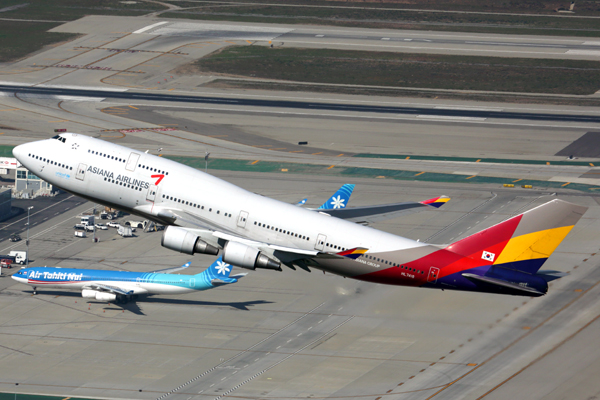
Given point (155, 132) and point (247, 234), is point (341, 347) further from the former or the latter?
point (155, 132)

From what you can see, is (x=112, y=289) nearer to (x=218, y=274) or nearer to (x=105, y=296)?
(x=105, y=296)

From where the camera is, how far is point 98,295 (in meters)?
104

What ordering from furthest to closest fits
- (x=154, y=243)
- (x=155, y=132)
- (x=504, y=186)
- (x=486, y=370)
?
(x=155, y=132)
(x=504, y=186)
(x=154, y=243)
(x=486, y=370)

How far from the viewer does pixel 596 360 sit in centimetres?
9338

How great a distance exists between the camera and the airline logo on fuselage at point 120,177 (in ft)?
275

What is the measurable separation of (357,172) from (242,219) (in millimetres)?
70693

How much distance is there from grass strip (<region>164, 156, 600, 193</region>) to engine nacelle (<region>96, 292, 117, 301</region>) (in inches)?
1829

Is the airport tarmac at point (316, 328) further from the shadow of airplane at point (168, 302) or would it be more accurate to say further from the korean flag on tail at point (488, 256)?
the korean flag on tail at point (488, 256)

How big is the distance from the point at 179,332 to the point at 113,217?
37741mm

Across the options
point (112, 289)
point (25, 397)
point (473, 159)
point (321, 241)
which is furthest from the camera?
point (473, 159)

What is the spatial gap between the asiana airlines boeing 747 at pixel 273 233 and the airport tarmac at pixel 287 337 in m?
14.6

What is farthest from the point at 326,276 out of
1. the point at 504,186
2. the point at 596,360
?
the point at 504,186

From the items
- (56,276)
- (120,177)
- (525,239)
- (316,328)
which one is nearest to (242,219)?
(120,177)

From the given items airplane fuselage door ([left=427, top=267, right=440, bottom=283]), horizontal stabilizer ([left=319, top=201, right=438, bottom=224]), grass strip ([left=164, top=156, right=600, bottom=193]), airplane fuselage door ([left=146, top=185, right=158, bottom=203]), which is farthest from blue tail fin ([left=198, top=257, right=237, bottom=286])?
grass strip ([left=164, top=156, right=600, bottom=193])
